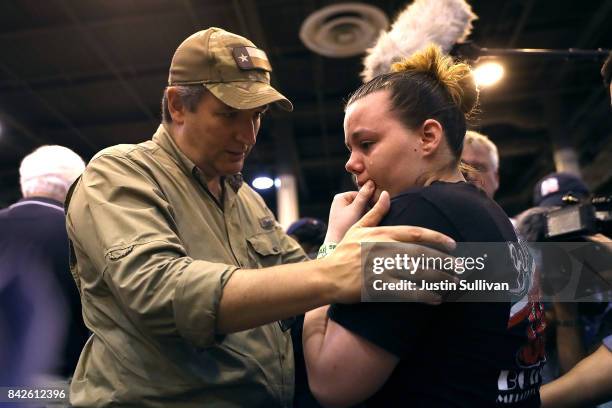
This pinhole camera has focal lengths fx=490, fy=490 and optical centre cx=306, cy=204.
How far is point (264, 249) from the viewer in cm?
141

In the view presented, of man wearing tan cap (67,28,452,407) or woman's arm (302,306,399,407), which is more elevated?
man wearing tan cap (67,28,452,407)

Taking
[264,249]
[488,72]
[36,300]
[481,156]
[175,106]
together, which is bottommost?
[36,300]

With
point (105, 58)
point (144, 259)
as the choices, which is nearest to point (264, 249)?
point (144, 259)

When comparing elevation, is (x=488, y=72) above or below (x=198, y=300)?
above

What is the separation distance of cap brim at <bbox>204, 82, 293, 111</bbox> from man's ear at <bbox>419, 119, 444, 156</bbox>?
0.49 m

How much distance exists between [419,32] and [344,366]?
1433mm

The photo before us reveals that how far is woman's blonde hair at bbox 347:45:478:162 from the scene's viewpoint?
3.36ft

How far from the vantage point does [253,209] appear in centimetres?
156

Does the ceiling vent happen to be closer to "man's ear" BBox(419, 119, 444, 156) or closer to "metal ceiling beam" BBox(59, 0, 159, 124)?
"metal ceiling beam" BBox(59, 0, 159, 124)

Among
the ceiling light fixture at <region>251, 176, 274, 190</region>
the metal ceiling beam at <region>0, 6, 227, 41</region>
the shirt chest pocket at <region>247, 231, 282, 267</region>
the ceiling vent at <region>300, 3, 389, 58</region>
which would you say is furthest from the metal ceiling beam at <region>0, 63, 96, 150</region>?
the shirt chest pocket at <region>247, 231, 282, 267</region>

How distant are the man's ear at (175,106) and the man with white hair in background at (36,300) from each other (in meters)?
0.84

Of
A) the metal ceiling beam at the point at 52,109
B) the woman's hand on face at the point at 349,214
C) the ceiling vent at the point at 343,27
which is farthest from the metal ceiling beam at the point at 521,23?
the metal ceiling beam at the point at 52,109

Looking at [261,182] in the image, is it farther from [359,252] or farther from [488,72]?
[359,252]

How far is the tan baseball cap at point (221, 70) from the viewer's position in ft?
4.39
